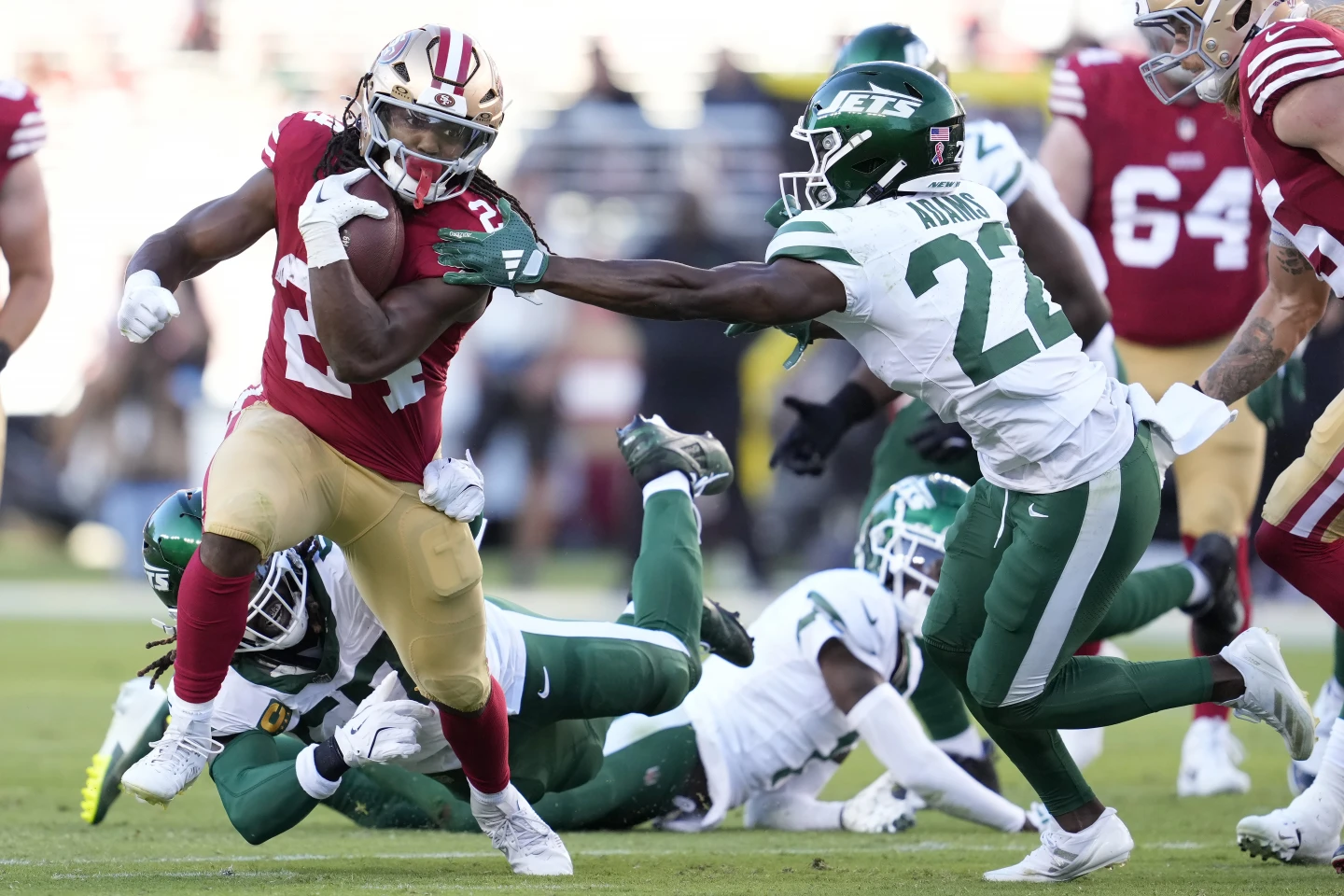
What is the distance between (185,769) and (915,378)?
1686 mm

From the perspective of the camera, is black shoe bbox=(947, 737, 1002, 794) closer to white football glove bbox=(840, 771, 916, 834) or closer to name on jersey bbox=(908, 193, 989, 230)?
white football glove bbox=(840, 771, 916, 834)

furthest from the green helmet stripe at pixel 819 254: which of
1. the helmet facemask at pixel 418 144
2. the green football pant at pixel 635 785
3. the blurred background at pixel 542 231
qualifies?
the blurred background at pixel 542 231

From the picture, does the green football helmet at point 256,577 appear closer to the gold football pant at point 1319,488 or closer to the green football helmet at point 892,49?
the gold football pant at point 1319,488

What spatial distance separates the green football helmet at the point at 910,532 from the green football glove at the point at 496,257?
178 centimetres

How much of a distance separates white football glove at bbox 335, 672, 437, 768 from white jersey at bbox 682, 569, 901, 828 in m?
1.07

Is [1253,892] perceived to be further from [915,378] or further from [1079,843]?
[915,378]

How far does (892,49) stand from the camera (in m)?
5.32

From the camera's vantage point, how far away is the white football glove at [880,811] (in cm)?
484

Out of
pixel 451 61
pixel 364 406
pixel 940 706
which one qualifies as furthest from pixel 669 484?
pixel 451 61

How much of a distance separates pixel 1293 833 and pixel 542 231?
9813 millimetres

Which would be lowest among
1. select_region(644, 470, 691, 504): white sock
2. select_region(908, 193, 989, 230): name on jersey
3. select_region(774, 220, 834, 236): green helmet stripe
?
select_region(644, 470, 691, 504): white sock

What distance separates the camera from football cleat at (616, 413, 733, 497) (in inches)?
197

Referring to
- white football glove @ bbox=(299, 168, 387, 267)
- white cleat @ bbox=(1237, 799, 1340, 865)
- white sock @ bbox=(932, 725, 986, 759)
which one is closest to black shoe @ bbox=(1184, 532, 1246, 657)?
white sock @ bbox=(932, 725, 986, 759)

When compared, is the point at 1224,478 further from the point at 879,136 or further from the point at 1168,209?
the point at 879,136
